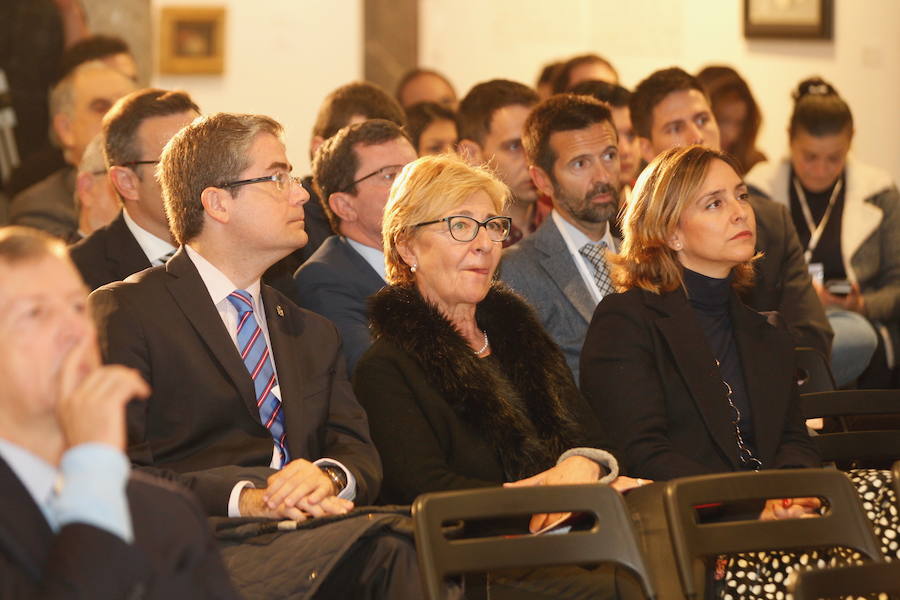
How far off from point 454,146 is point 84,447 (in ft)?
12.5

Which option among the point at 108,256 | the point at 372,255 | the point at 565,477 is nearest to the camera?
the point at 565,477

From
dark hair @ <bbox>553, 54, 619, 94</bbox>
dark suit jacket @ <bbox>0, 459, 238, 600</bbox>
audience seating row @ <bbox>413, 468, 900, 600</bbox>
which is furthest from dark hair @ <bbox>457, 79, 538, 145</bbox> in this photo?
dark suit jacket @ <bbox>0, 459, 238, 600</bbox>

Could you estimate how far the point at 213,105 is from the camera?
21.3ft

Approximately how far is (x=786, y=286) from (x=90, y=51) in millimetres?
3170

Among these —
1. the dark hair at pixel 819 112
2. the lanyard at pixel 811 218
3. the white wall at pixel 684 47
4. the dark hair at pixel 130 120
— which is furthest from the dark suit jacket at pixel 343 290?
the white wall at pixel 684 47

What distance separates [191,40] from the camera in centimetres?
643

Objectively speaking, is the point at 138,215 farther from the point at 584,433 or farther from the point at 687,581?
the point at 687,581

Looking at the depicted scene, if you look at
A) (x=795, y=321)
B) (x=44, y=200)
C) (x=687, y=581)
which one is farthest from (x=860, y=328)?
(x=44, y=200)

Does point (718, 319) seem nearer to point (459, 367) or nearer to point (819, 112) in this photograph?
point (459, 367)

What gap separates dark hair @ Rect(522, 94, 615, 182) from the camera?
179 inches

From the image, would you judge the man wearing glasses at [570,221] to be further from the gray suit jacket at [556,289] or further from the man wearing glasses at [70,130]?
the man wearing glasses at [70,130]

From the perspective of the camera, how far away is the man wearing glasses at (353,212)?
12.7 ft

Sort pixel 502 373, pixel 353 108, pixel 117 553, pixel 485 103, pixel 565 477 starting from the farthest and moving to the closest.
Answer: pixel 485 103, pixel 353 108, pixel 502 373, pixel 565 477, pixel 117 553

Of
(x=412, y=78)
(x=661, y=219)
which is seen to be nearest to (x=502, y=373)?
(x=661, y=219)
